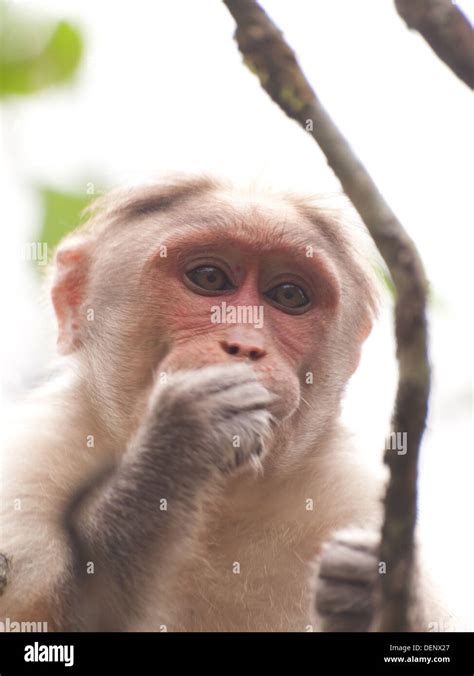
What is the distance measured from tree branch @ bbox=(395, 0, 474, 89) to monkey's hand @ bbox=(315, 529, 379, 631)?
7.95 feet

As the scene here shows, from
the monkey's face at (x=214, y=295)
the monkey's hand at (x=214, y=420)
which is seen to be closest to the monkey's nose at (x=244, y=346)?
the monkey's hand at (x=214, y=420)

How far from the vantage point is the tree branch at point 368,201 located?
95.2 inches

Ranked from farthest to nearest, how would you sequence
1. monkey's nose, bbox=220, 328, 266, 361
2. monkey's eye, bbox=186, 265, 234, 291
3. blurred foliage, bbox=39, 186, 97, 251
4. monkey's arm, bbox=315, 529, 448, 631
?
blurred foliage, bbox=39, 186, 97, 251
monkey's eye, bbox=186, 265, 234, 291
monkey's nose, bbox=220, 328, 266, 361
monkey's arm, bbox=315, 529, 448, 631

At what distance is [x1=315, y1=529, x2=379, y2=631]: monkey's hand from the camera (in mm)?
3986

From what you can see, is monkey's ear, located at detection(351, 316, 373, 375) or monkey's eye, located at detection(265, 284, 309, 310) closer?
monkey's eye, located at detection(265, 284, 309, 310)

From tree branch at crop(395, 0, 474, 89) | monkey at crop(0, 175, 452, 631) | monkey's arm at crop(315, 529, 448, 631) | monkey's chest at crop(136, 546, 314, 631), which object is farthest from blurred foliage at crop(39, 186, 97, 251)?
tree branch at crop(395, 0, 474, 89)

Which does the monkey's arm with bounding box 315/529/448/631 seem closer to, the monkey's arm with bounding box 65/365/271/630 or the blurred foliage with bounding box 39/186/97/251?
the monkey's arm with bounding box 65/365/271/630

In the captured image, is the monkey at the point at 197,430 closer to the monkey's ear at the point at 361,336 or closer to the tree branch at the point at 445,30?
the monkey's ear at the point at 361,336

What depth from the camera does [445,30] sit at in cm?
212

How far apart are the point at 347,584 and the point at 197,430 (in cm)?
99

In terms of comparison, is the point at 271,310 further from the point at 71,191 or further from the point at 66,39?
the point at 66,39

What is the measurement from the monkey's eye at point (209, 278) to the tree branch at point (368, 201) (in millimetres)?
2826

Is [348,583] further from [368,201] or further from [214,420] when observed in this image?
[368,201]

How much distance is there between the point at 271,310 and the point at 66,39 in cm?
197
